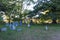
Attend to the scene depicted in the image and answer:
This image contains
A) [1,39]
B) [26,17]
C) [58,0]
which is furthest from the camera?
[26,17]

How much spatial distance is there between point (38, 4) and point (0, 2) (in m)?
13.3

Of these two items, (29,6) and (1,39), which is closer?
(1,39)

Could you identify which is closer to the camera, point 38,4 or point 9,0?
point 9,0

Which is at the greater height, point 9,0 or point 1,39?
point 9,0

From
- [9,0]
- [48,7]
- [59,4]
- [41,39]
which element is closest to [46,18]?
[48,7]

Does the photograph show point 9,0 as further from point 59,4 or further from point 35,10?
point 35,10

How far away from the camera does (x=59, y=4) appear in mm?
18703

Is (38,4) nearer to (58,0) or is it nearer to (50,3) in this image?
(50,3)

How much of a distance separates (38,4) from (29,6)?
1.90 m

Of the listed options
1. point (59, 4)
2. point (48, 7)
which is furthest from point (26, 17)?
point (59, 4)

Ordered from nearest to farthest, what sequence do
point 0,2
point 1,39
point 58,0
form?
point 0,2 → point 1,39 → point 58,0

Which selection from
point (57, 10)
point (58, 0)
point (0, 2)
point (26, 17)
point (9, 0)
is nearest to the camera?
point (0, 2)

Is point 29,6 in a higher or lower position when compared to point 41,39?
higher

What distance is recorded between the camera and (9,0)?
873 centimetres
